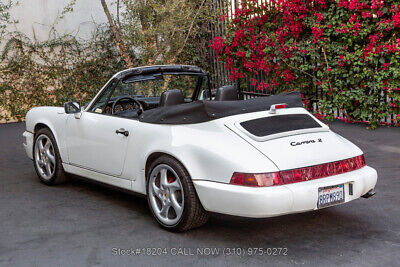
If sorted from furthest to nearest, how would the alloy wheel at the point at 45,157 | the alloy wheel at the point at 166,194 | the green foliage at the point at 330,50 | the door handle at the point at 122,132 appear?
the green foliage at the point at 330,50, the alloy wheel at the point at 45,157, the door handle at the point at 122,132, the alloy wheel at the point at 166,194

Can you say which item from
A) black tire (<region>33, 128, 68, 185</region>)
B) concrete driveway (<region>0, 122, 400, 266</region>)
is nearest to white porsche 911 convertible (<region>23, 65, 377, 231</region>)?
concrete driveway (<region>0, 122, 400, 266</region>)

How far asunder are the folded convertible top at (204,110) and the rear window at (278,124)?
205mm

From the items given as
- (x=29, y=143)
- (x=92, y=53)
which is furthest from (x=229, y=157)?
(x=92, y=53)

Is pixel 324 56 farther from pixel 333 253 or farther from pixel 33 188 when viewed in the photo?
pixel 333 253

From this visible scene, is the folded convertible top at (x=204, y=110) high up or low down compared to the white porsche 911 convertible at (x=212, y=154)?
up

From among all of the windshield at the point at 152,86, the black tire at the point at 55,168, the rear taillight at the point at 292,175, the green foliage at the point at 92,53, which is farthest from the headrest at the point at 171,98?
the green foliage at the point at 92,53

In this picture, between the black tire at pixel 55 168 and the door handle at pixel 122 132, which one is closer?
the door handle at pixel 122 132

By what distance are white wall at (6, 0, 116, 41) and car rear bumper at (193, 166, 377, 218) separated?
39.0 feet

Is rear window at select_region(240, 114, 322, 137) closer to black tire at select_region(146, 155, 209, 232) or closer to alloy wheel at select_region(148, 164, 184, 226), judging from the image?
black tire at select_region(146, 155, 209, 232)

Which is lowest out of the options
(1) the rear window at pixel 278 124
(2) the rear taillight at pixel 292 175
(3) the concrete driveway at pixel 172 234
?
(3) the concrete driveway at pixel 172 234

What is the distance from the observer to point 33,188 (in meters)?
6.86

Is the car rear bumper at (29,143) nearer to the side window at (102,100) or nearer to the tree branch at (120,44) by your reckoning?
the side window at (102,100)

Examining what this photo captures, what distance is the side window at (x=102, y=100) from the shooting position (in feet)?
19.6

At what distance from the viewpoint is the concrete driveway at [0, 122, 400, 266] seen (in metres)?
4.30
